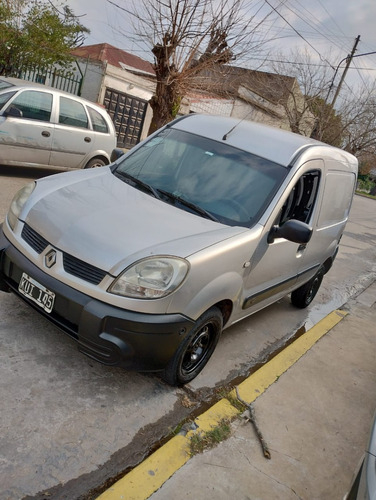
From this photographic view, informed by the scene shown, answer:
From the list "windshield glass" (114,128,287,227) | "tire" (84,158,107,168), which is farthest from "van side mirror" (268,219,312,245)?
"tire" (84,158,107,168)

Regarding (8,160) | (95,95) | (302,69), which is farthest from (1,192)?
(302,69)

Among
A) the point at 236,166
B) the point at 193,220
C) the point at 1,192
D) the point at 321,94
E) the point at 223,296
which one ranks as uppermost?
the point at 321,94

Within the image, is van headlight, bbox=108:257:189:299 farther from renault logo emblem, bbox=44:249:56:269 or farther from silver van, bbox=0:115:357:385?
renault logo emblem, bbox=44:249:56:269

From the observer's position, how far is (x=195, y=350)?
3361 millimetres

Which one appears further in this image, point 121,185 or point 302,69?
point 302,69

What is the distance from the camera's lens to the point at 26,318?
11.6ft

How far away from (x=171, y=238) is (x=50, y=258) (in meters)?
0.79

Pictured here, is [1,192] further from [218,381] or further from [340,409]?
[340,409]

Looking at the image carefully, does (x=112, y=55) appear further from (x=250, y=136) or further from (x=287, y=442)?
(x=287, y=442)

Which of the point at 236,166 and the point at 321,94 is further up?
the point at 321,94

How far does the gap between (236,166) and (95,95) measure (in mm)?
12566

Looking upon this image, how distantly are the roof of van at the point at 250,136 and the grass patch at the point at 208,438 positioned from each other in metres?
2.15

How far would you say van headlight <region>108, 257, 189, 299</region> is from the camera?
272 centimetres

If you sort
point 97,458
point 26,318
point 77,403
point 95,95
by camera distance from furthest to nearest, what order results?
point 95,95 < point 26,318 < point 77,403 < point 97,458
